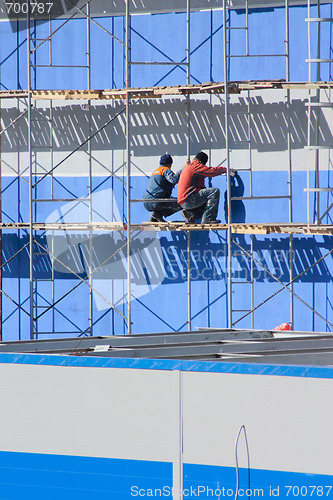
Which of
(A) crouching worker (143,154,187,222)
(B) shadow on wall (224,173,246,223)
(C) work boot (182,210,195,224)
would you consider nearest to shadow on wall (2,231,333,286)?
(B) shadow on wall (224,173,246,223)

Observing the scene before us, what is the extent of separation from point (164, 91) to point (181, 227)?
2.34 meters

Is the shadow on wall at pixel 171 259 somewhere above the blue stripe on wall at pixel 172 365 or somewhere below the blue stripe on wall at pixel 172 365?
above

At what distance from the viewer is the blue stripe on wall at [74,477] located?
5.30 metres

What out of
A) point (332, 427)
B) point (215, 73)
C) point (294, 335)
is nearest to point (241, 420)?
point (332, 427)

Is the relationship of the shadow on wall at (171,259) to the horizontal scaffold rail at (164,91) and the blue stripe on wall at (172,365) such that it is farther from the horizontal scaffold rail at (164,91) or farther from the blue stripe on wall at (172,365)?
the blue stripe on wall at (172,365)

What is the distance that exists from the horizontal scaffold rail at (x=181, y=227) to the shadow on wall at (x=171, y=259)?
1.56ft

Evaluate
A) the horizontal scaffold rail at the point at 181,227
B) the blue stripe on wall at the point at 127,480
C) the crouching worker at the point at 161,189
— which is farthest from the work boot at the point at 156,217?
the blue stripe on wall at the point at 127,480

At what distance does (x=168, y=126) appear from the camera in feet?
42.4

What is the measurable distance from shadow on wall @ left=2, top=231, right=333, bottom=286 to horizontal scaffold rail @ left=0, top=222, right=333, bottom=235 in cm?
47

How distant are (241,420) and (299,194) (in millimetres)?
7696

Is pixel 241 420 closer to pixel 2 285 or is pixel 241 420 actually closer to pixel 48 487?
pixel 48 487

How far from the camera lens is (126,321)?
13070 mm

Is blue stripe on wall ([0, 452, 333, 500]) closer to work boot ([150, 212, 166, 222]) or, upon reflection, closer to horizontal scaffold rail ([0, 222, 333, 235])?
horizontal scaffold rail ([0, 222, 333, 235])

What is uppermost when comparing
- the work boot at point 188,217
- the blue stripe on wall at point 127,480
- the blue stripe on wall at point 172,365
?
the work boot at point 188,217
